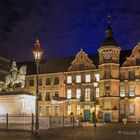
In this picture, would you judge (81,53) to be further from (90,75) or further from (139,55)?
(139,55)

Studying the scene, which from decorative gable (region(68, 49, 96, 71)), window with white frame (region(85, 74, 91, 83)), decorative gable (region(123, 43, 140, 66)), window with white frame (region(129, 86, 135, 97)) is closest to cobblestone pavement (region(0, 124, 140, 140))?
window with white frame (region(129, 86, 135, 97))

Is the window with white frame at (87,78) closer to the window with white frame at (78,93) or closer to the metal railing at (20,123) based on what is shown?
the window with white frame at (78,93)

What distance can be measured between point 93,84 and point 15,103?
119 feet

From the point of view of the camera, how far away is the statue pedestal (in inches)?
1419

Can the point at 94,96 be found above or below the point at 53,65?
below

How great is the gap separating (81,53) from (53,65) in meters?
8.15

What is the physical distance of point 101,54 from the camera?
6981 cm

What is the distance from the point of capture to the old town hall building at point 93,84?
2662 inches

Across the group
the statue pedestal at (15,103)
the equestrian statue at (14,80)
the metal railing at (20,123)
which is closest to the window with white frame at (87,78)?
the equestrian statue at (14,80)

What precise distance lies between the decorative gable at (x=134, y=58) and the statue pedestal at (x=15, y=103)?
36247 millimetres

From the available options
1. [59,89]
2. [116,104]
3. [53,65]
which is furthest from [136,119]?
[53,65]

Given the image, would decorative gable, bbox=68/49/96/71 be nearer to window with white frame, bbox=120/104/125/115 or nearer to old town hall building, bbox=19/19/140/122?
old town hall building, bbox=19/19/140/122

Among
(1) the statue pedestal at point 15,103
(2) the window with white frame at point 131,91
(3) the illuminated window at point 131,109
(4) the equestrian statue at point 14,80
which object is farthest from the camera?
(2) the window with white frame at point 131,91

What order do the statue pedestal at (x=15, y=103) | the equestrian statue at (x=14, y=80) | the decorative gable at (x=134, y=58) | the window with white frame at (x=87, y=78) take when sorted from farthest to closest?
the window with white frame at (x=87, y=78), the decorative gable at (x=134, y=58), the equestrian statue at (x=14, y=80), the statue pedestal at (x=15, y=103)
